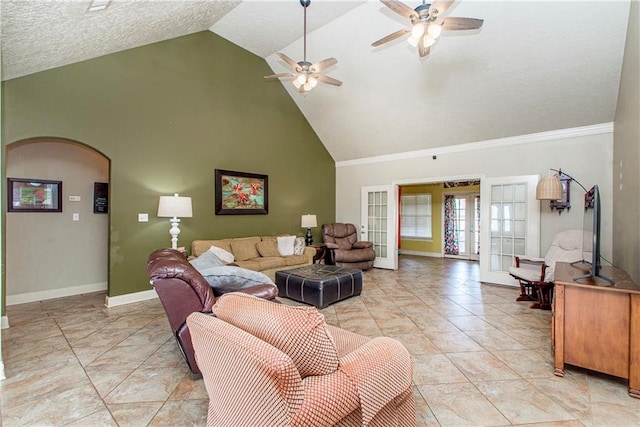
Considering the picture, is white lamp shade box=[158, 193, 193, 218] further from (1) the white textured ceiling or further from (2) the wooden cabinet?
(2) the wooden cabinet

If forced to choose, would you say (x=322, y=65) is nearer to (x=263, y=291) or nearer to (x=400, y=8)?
(x=400, y=8)

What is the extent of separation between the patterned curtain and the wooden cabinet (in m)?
6.57

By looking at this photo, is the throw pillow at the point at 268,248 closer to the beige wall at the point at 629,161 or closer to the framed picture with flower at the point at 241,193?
the framed picture with flower at the point at 241,193

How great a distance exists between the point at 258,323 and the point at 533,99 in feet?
17.2

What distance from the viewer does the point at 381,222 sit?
7078 millimetres

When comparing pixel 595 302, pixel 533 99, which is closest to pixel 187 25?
pixel 533 99

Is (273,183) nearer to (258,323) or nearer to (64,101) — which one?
(64,101)

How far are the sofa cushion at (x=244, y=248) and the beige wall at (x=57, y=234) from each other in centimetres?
211

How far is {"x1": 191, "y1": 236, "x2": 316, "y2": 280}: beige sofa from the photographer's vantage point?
4.80m

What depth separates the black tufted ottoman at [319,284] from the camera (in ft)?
12.8

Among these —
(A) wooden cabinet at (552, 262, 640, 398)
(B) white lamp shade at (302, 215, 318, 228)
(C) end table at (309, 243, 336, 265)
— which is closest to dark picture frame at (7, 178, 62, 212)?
(B) white lamp shade at (302, 215, 318, 228)

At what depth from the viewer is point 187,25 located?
431 centimetres

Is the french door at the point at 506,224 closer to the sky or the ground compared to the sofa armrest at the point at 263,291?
closer to the sky

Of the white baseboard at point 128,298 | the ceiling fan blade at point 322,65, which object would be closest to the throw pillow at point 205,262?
the white baseboard at point 128,298
